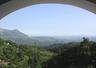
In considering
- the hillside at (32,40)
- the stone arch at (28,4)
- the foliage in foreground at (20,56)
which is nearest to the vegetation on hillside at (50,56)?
the foliage in foreground at (20,56)

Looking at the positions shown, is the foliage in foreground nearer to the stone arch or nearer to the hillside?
the hillside

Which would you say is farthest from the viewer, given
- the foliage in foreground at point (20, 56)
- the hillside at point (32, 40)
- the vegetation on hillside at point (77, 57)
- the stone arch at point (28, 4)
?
the hillside at point (32, 40)

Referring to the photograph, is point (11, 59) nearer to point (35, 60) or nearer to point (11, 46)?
point (11, 46)

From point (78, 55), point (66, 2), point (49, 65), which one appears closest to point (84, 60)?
point (78, 55)

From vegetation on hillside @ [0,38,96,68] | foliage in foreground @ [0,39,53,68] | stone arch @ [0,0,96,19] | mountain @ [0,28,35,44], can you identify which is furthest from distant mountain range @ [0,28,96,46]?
stone arch @ [0,0,96,19]

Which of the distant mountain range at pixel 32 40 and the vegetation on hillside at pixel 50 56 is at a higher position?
the distant mountain range at pixel 32 40

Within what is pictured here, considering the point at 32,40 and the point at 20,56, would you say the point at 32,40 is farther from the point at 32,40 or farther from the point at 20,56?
the point at 20,56

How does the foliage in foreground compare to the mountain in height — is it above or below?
below

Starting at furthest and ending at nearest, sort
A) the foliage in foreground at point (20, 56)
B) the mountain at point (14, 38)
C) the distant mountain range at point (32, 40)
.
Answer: the distant mountain range at point (32, 40)
the mountain at point (14, 38)
the foliage in foreground at point (20, 56)

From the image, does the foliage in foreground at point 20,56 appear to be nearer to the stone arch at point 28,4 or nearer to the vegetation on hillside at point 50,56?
the vegetation on hillside at point 50,56

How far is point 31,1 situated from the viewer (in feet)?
3.88

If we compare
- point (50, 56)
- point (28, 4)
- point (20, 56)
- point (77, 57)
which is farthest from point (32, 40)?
point (28, 4)

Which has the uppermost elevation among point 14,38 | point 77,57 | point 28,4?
point 14,38

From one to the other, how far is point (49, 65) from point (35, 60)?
101 cm
